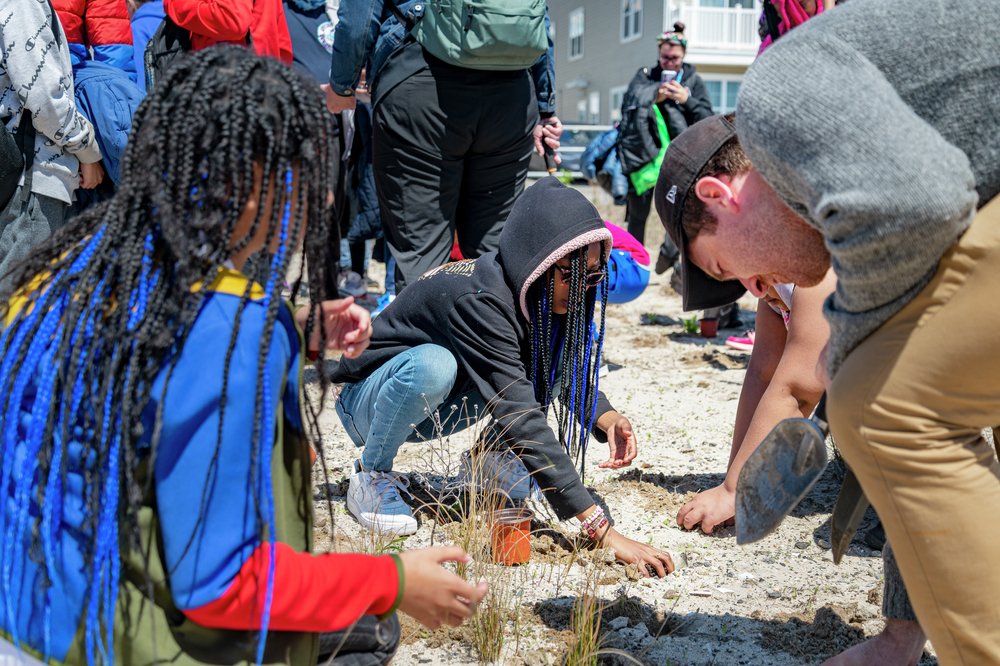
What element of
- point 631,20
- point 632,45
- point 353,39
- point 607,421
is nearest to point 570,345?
point 607,421

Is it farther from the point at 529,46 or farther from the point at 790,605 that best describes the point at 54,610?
the point at 529,46

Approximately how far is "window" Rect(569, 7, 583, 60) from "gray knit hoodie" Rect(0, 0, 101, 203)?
105ft

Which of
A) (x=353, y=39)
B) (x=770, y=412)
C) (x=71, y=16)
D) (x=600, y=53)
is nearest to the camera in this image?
(x=770, y=412)

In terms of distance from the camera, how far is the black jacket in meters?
6.57

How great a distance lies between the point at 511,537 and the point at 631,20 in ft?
95.3

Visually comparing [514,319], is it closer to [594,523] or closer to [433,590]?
[594,523]

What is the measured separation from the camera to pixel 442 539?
3.09 meters

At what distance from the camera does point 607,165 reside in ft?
22.4

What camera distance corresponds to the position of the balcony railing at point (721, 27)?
89.7 feet

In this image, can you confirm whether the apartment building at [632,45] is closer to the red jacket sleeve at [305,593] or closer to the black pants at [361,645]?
the black pants at [361,645]

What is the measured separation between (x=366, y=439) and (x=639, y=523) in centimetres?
95

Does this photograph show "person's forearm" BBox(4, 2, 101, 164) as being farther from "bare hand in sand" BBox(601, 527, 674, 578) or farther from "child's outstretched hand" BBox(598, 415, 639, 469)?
"bare hand in sand" BBox(601, 527, 674, 578)

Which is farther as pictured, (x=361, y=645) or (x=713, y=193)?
(x=713, y=193)

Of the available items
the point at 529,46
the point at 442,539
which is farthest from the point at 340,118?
the point at 442,539
